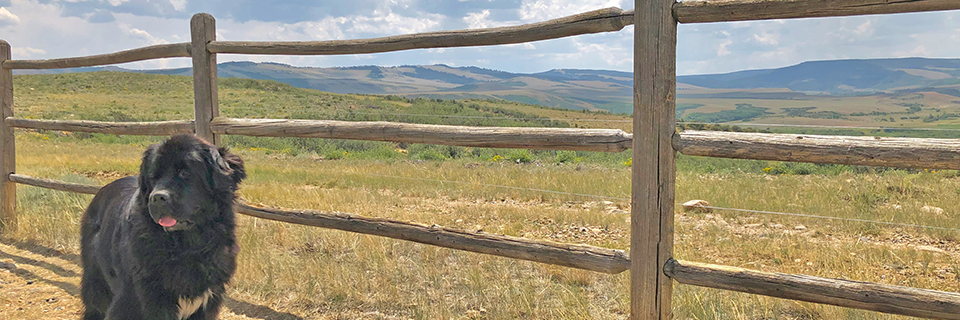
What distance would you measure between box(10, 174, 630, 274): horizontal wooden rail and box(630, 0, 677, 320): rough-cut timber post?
0.17 metres

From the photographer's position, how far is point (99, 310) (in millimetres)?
3545

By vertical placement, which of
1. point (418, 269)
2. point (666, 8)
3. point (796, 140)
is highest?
point (666, 8)

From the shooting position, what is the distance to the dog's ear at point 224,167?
9.38 feet

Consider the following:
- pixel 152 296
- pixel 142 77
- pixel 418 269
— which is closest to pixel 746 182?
pixel 418 269

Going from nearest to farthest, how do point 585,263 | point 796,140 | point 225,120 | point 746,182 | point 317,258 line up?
point 796,140 < point 585,263 < point 225,120 < point 317,258 < point 746,182

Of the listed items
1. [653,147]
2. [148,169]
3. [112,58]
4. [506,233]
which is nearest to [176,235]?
[148,169]

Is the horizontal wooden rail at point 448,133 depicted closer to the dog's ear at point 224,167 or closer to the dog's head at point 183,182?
the dog's ear at point 224,167

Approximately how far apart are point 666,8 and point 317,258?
11.8ft

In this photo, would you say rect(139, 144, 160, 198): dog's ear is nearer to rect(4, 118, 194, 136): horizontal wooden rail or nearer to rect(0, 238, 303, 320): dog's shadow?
rect(0, 238, 303, 320): dog's shadow

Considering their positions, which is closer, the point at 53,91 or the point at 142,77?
the point at 53,91

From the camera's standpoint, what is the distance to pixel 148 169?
2.71 metres

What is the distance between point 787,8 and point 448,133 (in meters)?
1.92

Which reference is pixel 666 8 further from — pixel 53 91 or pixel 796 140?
pixel 53 91

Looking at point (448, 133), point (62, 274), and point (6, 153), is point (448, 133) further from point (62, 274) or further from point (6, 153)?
point (6, 153)
